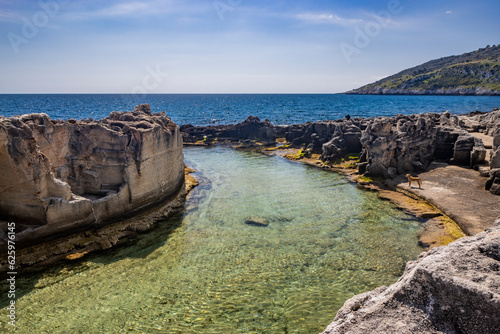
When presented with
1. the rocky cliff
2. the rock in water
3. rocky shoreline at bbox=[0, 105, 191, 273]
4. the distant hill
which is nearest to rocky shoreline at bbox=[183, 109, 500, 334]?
the rock in water

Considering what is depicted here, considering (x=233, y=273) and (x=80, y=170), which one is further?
(x=80, y=170)

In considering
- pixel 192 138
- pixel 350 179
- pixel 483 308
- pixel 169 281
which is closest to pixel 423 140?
pixel 350 179

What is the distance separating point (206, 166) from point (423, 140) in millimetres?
21100

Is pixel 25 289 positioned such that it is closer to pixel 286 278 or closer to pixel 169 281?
pixel 169 281

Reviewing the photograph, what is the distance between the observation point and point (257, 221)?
17984 millimetres

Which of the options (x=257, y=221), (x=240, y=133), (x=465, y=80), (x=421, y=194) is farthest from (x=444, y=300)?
(x=465, y=80)

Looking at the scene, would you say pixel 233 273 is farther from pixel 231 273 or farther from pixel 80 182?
pixel 80 182

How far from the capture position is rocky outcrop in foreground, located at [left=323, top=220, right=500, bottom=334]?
418 cm

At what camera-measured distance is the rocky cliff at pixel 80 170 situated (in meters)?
13.6

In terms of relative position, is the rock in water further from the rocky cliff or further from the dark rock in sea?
the dark rock in sea

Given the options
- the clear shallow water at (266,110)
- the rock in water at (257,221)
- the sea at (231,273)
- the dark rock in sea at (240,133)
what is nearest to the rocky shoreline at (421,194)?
the dark rock in sea at (240,133)

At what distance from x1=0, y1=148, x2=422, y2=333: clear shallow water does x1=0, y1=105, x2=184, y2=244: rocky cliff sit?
7.44 ft

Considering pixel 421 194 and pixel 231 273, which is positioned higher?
pixel 421 194

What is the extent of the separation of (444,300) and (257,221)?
544 inches
